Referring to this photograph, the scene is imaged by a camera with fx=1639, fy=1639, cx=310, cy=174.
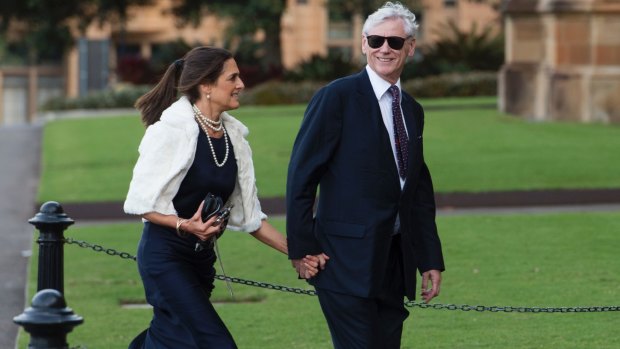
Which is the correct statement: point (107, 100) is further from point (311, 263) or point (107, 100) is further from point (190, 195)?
point (311, 263)

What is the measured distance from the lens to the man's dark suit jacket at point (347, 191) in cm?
664

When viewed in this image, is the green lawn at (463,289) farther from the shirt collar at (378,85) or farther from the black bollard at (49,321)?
the black bollard at (49,321)

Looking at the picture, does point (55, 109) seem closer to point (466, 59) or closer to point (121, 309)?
point (466, 59)

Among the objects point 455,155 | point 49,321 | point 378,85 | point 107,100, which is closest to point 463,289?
point 378,85

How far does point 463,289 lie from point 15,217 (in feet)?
26.9

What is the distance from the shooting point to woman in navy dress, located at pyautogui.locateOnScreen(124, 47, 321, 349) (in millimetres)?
6844

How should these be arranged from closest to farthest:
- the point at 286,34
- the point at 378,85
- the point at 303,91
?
1. the point at 378,85
2. the point at 303,91
3. the point at 286,34

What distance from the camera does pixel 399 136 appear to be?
6.79 m

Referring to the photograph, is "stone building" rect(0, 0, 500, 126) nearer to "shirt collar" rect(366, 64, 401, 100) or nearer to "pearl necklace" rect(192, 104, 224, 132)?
"pearl necklace" rect(192, 104, 224, 132)

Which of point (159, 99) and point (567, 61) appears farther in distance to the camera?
point (567, 61)

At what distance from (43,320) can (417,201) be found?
2.21m

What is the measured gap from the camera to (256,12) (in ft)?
151

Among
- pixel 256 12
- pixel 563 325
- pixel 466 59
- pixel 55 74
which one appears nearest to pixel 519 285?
pixel 563 325

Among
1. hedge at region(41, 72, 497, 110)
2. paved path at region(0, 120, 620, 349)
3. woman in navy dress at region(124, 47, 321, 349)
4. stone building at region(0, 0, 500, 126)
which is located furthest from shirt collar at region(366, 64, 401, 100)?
stone building at region(0, 0, 500, 126)
